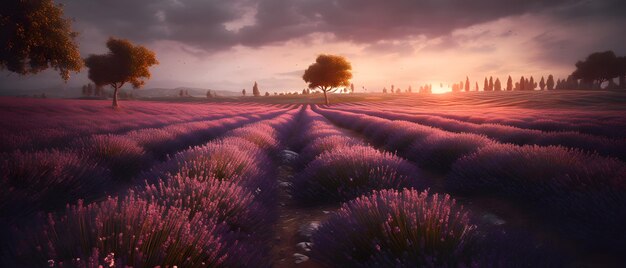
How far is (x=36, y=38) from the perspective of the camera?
39.1ft

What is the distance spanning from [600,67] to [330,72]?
5865 cm

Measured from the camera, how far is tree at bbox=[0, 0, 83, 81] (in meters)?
11.1

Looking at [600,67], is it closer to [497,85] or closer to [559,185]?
[497,85]

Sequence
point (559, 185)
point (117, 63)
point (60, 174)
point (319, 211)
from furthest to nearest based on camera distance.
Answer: point (117, 63) < point (319, 211) < point (60, 174) < point (559, 185)

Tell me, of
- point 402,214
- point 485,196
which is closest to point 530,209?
point 485,196

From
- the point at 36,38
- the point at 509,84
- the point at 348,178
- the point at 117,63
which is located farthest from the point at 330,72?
the point at 509,84

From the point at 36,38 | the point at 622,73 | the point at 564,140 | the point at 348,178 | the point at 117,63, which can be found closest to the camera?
the point at 348,178

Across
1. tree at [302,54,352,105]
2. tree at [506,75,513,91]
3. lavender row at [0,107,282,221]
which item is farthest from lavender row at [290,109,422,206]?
tree at [506,75,513,91]

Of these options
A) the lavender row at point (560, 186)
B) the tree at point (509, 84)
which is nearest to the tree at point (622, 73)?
the tree at point (509, 84)

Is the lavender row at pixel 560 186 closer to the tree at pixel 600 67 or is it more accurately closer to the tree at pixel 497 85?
the tree at pixel 600 67

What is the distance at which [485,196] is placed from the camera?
3650mm

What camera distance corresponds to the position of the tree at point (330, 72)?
5328 centimetres

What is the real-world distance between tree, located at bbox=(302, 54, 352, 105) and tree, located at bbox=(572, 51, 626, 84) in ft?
178

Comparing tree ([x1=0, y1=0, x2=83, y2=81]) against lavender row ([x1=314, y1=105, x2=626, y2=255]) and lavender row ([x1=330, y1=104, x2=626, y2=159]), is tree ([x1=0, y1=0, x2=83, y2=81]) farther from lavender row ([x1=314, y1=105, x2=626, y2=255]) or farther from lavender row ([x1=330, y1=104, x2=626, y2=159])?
lavender row ([x1=330, y1=104, x2=626, y2=159])
